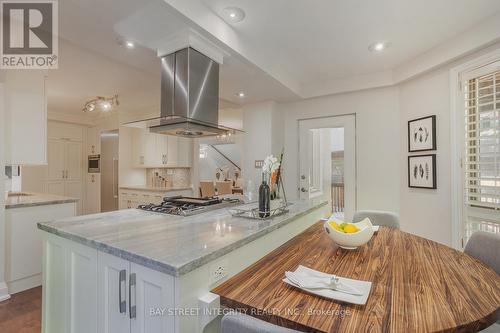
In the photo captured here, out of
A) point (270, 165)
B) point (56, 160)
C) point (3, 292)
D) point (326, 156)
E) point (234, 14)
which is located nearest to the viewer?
point (270, 165)

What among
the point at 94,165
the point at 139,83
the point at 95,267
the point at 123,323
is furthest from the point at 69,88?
the point at 123,323

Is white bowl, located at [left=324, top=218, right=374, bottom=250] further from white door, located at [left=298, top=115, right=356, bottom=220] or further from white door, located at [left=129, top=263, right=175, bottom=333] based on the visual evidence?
white door, located at [left=298, top=115, right=356, bottom=220]

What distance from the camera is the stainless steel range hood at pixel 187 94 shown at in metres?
2.00

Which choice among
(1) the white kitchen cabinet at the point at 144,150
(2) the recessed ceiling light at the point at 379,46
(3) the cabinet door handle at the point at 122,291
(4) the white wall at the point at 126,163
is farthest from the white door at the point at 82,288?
(4) the white wall at the point at 126,163

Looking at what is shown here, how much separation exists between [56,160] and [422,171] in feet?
23.4

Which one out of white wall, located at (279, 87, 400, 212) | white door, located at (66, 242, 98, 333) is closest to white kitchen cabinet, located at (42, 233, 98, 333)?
white door, located at (66, 242, 98, 333)

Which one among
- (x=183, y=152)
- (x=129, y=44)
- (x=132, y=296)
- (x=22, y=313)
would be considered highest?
(x=129, y=44)

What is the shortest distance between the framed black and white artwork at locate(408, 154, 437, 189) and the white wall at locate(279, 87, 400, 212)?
8.6 inches

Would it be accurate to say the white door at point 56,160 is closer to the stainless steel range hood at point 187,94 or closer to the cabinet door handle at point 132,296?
the stainless steel range hood at point 187,94

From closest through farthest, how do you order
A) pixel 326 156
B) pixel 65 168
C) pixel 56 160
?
1. pixel 326 156
2. pixel 56 160
3. pixel 65 168

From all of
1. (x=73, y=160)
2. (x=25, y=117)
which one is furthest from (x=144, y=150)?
(x=25, y=117)

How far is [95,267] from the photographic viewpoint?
122cm

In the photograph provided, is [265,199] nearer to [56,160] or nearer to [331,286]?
[331,286]

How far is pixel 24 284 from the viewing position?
2.56 m
